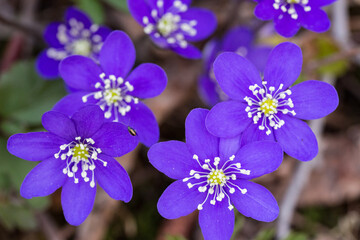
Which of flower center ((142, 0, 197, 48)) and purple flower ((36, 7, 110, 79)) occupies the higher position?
flower center ((142, 0, 197, 48))

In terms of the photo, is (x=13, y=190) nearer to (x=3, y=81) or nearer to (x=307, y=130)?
(x=3, y=81)

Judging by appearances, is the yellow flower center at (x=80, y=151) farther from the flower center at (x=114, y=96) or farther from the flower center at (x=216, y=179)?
the flower center at (x=216, y=179)

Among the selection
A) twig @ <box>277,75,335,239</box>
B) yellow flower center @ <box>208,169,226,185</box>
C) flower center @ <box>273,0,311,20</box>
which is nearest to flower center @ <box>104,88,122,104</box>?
yellow flower center @ <box>208,169,226,185</box>

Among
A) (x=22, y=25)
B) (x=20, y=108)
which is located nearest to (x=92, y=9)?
(x=22, y=25)

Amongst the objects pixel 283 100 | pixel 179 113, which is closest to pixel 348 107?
pixel 179 113

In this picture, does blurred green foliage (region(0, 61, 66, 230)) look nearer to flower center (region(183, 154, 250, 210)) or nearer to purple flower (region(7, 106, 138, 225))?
purple flower (region(7, 106, 138, 225))

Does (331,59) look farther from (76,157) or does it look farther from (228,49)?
(76,157)
